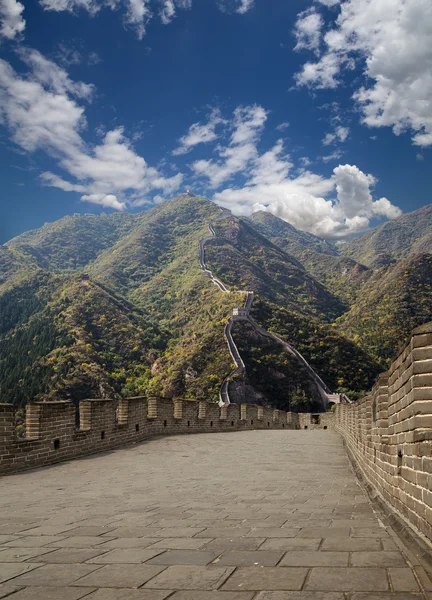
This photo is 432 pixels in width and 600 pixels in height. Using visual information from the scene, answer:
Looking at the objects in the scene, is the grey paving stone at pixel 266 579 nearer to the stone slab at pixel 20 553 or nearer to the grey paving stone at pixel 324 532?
the grey paving stone at pixel 324 532

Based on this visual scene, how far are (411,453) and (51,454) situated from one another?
745cm

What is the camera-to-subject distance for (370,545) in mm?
3426

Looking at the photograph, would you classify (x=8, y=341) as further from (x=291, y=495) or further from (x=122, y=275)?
(x=291, y=495)

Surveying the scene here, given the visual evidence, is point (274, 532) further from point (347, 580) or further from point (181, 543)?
point (347, 580)

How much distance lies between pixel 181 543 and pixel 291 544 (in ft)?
2.50

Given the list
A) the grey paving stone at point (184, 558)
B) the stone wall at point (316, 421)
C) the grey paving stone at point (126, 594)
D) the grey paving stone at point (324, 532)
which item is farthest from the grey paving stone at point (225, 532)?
the stone wall at point (316, 421)

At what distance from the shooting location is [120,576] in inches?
111

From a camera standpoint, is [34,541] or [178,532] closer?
[34,541]

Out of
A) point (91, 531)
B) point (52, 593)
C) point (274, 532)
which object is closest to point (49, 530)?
point (91, 531)

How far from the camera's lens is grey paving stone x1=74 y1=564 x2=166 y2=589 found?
2.70 metres

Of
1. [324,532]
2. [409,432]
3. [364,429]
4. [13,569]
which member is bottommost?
[324,532]

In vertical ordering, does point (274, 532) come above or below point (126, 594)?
below

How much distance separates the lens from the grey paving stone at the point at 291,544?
3.39 metres

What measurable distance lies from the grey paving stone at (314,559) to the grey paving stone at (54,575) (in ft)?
3.76
